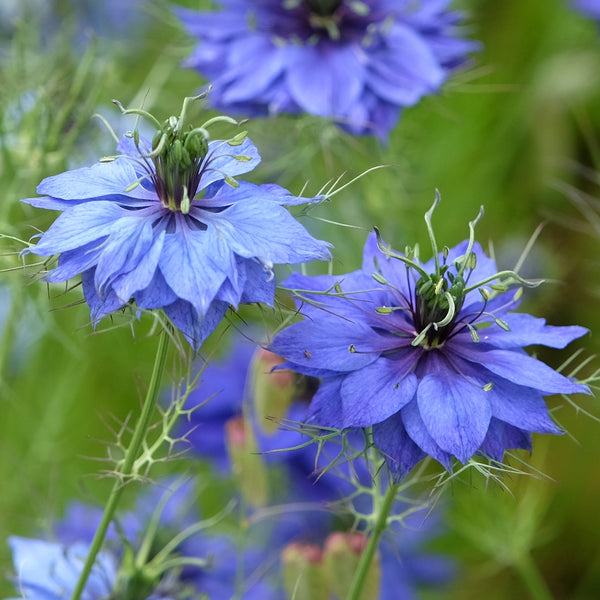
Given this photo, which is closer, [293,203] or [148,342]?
[293,203]

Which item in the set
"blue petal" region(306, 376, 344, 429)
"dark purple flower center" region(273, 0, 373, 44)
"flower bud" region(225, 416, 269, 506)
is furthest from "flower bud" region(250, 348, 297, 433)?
"dark purple flower center" region(273, 0, 373, 44)

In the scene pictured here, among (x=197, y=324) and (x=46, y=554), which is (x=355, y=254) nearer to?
(x=46, y=554)

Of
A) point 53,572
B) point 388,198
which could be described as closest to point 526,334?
point 53,572

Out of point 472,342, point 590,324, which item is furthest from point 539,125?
point 472,342

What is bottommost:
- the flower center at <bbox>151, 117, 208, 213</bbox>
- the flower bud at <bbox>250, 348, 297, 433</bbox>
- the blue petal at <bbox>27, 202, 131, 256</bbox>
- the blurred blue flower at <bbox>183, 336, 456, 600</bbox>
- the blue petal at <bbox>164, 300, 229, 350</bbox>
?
the blurred blue flower at <bbox>183, 336, 456, 600</bbox>

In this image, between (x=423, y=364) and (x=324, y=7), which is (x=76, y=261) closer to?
(x=423, y=364)

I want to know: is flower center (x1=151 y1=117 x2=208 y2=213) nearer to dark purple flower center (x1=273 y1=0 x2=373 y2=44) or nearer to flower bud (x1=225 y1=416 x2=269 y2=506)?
flower bud (x1=225 y1=416 x2=269 y2=506)
